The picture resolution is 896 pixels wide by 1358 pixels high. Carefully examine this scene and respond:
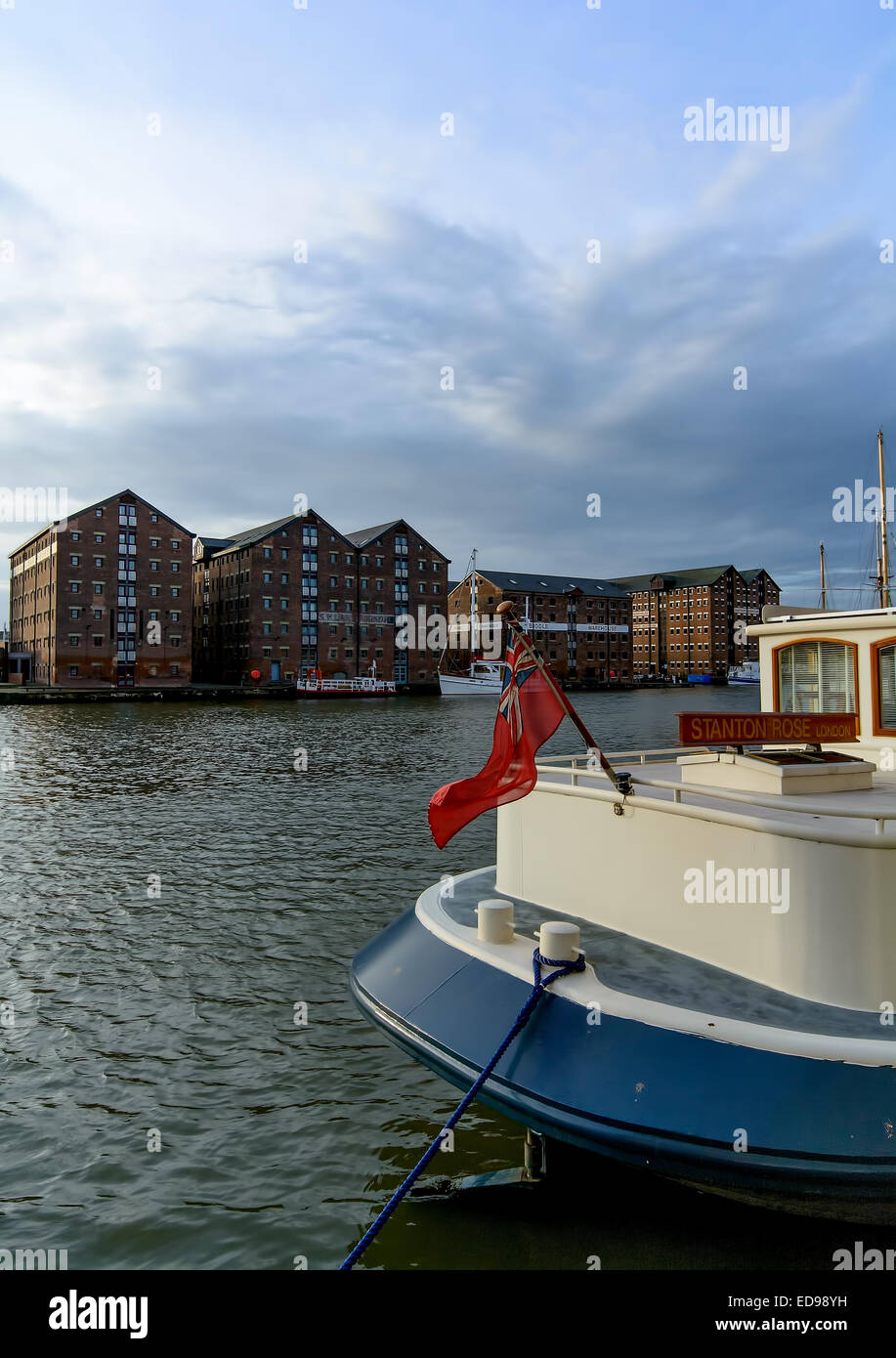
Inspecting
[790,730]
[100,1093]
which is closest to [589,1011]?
[790,730]

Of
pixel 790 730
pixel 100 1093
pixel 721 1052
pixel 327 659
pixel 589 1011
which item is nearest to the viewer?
pixel 721 1052

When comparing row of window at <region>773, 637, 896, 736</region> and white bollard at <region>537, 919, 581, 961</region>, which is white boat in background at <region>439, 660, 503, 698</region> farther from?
white bollard at <region>537, 919, 581, 961</region>

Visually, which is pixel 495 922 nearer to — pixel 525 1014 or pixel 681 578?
pixel 525 1014

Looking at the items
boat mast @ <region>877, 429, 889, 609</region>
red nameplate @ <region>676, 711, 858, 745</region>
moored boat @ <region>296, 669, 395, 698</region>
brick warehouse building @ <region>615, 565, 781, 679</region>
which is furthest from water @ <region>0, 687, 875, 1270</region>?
brick warehouse building @ <region>615, 565, 781, 679</region>

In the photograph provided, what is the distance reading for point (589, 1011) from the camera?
6.68 metres

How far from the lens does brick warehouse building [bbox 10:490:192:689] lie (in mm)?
95000

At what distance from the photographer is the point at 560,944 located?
721 centimetres

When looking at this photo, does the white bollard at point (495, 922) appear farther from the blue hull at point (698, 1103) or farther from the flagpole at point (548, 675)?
the flagpole at point (548, 675)

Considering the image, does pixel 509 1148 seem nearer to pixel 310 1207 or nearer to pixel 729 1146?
pixel 310 1207

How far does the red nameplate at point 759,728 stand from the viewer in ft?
29.0

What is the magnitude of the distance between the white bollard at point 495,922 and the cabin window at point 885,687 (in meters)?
6.58

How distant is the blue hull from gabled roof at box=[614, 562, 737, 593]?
18139 centimetres

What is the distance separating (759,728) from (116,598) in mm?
99073
